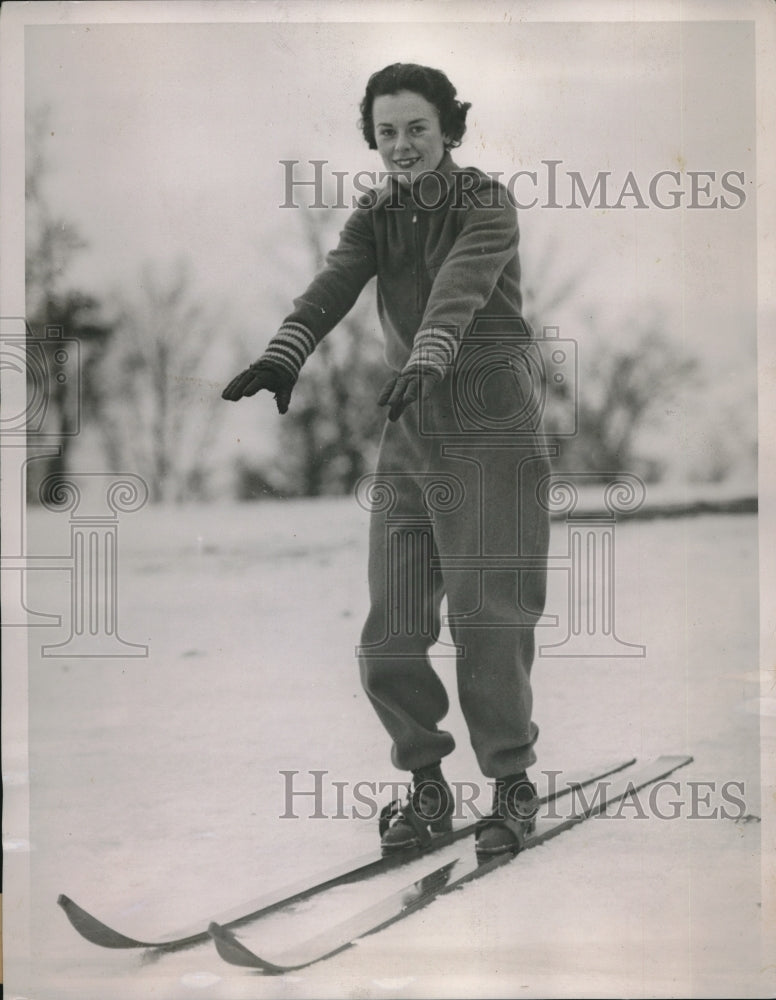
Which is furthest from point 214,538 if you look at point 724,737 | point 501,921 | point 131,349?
point 724,737

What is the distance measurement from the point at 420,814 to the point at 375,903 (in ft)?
0.53

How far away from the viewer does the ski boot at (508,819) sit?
5.68ft

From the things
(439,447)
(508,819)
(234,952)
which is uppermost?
(439,447)

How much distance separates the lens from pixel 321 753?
1760mm

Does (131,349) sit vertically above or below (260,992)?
above

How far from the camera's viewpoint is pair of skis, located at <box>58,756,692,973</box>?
1.62 meters

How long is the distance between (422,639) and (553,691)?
22cm

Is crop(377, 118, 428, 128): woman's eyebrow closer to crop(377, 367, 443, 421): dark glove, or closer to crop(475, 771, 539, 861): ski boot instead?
crop(377, 367, 443, 421): dark glove

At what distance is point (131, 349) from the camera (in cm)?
176

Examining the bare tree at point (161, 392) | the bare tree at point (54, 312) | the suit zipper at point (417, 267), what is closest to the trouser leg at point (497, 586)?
the suit zipper at point (417, 267)

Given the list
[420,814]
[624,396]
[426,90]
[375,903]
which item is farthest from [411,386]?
[375,903]

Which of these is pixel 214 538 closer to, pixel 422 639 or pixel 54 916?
pixel 422 639

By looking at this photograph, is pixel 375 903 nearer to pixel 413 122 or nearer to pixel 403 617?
pixel 403 617

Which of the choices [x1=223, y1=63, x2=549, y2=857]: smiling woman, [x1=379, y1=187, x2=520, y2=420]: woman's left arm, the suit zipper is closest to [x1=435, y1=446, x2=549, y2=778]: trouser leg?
[x1=223, y1=63, x2=549, y2=857]: smiling woman
